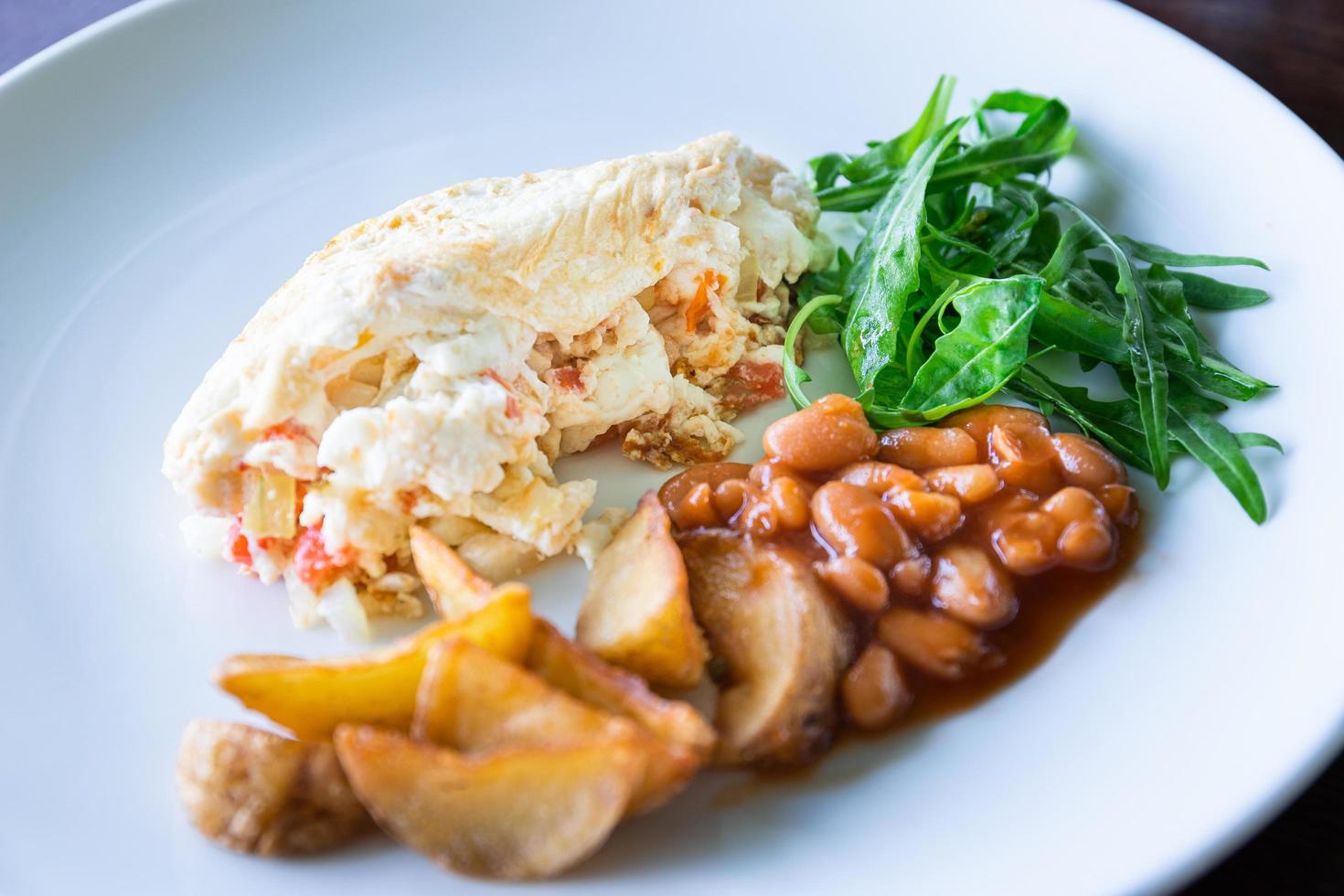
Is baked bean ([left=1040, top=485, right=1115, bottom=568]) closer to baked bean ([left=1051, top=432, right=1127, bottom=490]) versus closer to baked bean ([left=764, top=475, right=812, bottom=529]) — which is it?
baked bean ([left=1051, top=432, right=1127, bottom=490])

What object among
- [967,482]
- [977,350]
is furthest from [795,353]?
[967,482]

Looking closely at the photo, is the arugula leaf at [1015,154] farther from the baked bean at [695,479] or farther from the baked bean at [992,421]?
the baked bean at [695,479]

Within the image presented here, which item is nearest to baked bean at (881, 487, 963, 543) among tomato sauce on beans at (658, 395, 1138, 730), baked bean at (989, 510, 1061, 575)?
tomato sauce on beans at (658, 395, 1138, 730)

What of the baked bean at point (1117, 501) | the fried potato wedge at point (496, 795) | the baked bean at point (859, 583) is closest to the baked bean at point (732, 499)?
the baked bean at point (859, 583)

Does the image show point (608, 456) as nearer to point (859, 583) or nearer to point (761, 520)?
point (761, 520)

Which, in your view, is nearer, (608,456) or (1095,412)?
(1095,412)

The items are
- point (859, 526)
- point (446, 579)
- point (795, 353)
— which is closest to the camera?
point (446, 579)

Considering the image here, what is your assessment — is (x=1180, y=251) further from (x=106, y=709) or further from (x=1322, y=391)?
(x=106, y=709)
